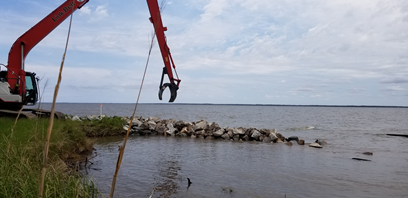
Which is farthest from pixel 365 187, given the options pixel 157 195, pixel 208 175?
pixel 157 195

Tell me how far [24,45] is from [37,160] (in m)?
9.43

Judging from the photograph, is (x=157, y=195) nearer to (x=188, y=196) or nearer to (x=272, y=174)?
(x=188, y=196)

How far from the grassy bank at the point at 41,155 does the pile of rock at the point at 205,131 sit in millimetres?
1805

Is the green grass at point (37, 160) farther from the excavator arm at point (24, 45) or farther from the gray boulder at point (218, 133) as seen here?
the gray boulder at point (218, 133)

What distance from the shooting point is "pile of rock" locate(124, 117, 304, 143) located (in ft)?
56.5

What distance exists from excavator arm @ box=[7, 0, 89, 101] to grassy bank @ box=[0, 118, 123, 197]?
2.55 metres

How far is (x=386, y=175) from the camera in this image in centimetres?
952

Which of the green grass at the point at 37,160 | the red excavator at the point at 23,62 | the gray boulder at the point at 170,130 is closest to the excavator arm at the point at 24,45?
the red excavator at the point at 23,62

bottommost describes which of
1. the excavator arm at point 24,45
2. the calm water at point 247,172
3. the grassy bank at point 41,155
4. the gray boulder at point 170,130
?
the calm water at point 247,172

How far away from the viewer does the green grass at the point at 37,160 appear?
377cm

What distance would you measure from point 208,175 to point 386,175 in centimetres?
552

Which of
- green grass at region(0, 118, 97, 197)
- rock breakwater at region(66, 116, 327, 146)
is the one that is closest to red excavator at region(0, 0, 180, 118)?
green grass at region(0, 118, 97, 197)

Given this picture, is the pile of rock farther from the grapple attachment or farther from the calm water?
the grapple attachment

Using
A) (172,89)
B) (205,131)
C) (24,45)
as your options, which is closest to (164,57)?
(172,89)
